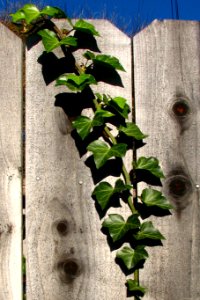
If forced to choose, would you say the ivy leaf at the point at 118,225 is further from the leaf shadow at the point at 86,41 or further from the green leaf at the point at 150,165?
the leaf shadow at the point at 86,41

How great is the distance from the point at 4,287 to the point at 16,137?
1.50 feet

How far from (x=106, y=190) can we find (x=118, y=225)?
112 millimetres

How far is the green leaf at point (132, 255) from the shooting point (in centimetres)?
164

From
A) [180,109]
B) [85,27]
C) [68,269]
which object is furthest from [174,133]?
[68,269]

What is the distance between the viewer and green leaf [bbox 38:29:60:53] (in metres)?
1.68

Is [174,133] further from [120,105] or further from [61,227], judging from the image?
[61,227]

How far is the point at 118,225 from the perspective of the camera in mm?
1649

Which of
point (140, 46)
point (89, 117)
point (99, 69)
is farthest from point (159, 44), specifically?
point (89, 117)

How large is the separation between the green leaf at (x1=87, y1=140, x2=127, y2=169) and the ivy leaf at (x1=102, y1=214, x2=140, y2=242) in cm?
17

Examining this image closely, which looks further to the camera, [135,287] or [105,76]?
[105,76]

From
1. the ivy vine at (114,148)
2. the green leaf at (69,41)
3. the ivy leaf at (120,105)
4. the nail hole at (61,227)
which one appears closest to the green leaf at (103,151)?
the ivy vine at (114,148)

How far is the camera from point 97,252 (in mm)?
1667

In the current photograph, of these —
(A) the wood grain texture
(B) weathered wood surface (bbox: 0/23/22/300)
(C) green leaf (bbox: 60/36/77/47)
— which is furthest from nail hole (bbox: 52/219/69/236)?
(C) green leaf (bbox: 60/36/77/47)

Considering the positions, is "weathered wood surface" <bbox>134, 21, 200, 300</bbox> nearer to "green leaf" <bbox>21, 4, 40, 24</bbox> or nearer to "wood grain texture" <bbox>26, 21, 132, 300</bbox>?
"wood grain texture" <bbox>26, 21, 132, 300</bbox>
